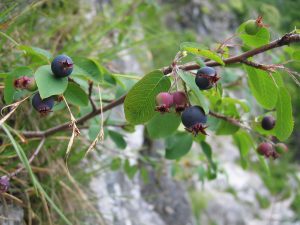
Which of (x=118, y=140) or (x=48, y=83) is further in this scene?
(x=118, y=140)

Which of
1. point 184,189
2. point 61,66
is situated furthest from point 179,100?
point 184,189

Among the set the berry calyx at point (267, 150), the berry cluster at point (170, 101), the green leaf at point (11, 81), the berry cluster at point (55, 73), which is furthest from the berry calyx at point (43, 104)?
the berry calyx at point (267, 150)

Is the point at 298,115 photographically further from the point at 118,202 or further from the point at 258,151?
the point at 258,151

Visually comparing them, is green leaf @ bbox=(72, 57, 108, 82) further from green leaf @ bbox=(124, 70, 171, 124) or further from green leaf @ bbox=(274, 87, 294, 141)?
green leaf @ bbox=(274, 87, 294, 141)

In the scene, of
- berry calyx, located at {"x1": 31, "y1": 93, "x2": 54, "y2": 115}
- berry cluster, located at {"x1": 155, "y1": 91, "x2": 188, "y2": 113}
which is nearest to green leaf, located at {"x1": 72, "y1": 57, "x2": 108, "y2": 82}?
berry calyx, located at {"x1": 31, "y1": 93, "x2": 54, "y2": 115}

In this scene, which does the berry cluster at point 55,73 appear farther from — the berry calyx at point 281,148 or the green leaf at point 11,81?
the berry calyx at point 281,148

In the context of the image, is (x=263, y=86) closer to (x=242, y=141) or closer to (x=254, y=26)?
(x=254, y=26)
